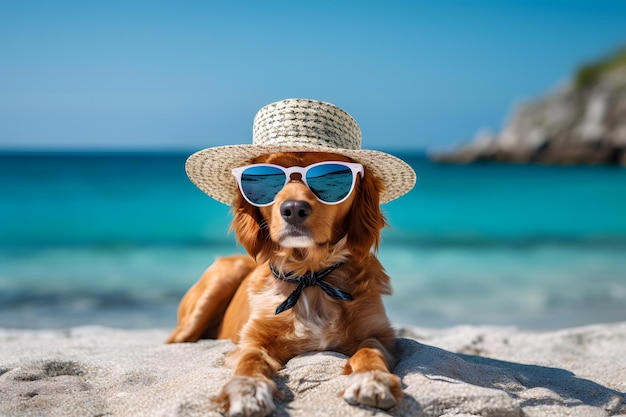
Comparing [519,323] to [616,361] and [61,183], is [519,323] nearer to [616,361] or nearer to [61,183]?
[616,361]

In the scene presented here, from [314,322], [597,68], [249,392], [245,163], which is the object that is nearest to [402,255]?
[245,163]

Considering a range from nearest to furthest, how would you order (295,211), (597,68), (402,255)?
(295,211), (402,255), (597,68)

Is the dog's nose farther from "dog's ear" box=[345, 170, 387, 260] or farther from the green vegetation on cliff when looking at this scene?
the green vegetation on cliff

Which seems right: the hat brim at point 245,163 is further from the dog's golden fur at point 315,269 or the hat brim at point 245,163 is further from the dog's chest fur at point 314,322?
the dog's chest fur at point 314,322

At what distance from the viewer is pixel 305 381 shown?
3379mm

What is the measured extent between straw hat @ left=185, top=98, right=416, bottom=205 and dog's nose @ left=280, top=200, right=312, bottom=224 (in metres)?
0.31

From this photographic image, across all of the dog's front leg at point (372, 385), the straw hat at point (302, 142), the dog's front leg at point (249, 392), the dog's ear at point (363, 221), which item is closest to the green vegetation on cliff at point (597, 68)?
the straw hat at point (302, 142)

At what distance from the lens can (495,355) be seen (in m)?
5.12

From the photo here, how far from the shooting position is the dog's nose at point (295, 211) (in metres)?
3.63

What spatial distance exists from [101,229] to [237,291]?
13.2 m

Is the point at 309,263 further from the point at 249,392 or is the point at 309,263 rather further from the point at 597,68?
the point at 597,68

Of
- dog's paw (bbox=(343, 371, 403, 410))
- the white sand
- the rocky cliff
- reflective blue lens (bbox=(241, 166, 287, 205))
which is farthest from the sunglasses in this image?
the rocky cliff

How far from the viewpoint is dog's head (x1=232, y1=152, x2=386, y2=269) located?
145 inches

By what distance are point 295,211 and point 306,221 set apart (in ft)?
0.28
